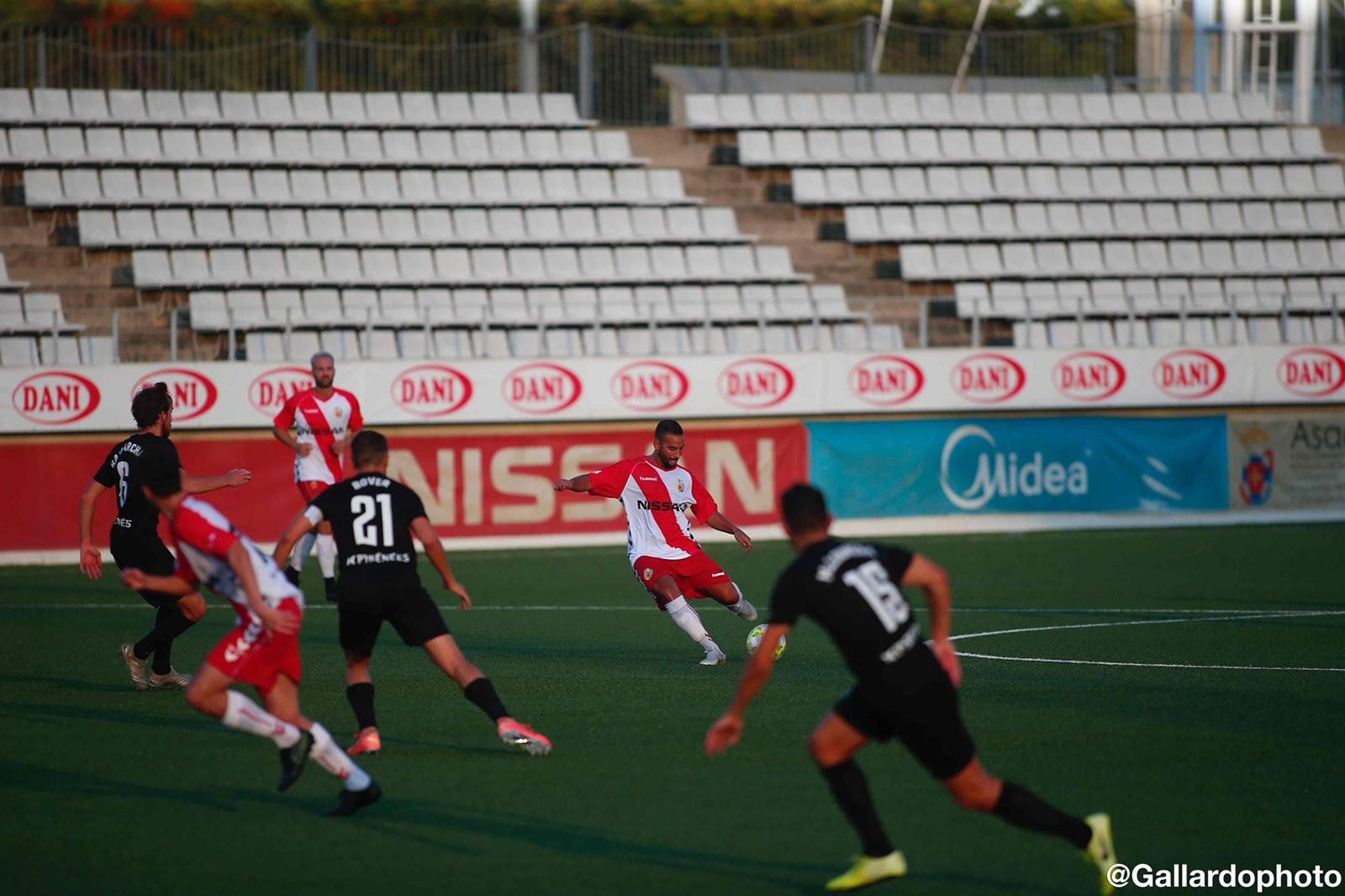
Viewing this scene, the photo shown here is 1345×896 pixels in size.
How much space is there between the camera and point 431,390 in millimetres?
22797

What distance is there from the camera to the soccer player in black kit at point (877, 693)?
247 inches

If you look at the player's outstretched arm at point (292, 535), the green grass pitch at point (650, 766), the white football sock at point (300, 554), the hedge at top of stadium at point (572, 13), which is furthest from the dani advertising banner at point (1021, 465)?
the hedge at top of stadium at point (572, 13)

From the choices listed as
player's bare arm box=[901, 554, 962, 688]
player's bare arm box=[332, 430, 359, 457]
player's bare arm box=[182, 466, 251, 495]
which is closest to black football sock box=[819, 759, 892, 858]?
player's bare arm box=[901, 554, 962, 688]

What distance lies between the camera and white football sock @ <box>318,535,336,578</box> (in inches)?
663

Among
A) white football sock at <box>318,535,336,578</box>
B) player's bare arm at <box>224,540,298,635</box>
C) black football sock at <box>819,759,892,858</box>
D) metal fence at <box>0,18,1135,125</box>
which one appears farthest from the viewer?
metal fence at <box>0,18,1135,125</box>

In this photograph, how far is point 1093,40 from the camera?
3506 centimetres

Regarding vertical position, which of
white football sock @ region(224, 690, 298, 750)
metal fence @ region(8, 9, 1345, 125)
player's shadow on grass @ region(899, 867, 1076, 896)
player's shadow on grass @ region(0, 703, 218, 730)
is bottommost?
player's shadow on grass @ region(0, 703, 218, 730)

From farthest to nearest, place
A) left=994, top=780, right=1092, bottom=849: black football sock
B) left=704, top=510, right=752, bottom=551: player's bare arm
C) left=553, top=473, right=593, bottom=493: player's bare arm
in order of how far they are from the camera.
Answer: left=553, top=473, right=593, bottom=493: player's bare arm, left=704, top=510, right=752, bottom=551: player's bare arm, left=994, top=780, right=1092, bottom=849: black football sock

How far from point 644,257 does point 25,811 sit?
67.4ft

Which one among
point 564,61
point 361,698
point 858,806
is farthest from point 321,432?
point 564,61

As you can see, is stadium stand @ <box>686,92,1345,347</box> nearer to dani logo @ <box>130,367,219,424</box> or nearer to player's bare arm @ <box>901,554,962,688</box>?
dani logo @ <box>130,367,219,424</box>

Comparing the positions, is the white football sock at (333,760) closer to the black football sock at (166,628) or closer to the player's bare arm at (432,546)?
the player's bare arm at (432,546)

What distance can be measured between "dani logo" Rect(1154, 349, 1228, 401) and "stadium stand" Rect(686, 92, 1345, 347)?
208 centimetres

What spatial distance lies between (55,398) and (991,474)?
13.4 m
